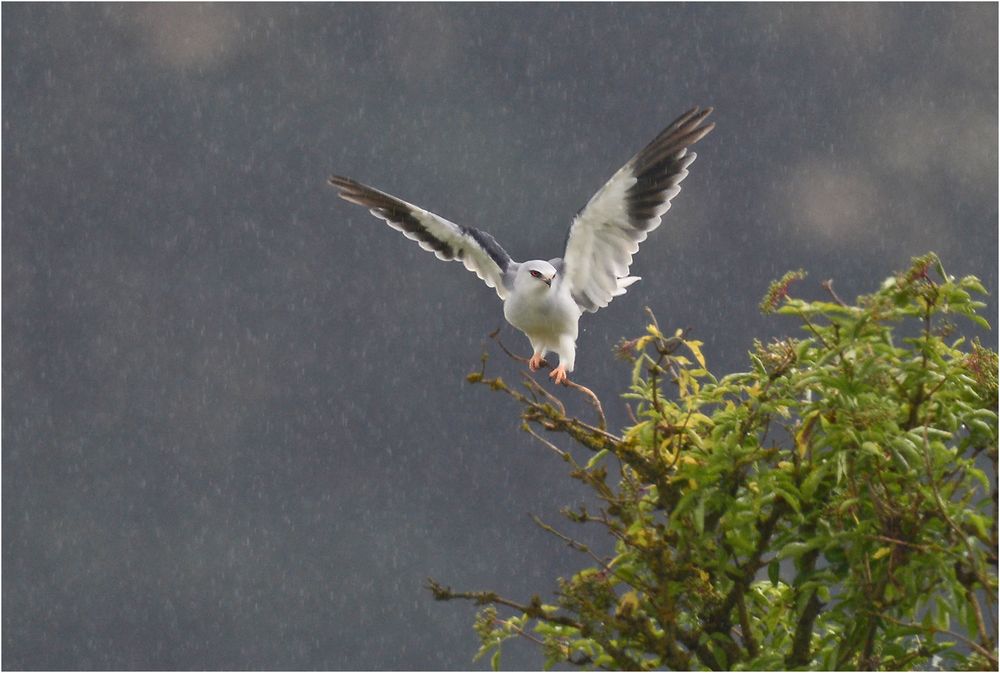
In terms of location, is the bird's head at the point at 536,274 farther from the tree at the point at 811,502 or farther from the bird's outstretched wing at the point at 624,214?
the tree at the point at 811,502

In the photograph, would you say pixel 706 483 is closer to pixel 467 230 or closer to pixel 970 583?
pixel 970 583

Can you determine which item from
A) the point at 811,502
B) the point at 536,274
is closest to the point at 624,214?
the point at 536,274

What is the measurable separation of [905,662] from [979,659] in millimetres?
241

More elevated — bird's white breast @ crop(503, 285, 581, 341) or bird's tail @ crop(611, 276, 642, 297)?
bird's tail @ crop(611, 276, 642, 297)

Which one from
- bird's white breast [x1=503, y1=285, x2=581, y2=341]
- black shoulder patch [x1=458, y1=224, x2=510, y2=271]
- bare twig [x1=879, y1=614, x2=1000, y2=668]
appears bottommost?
bare twig [x1=879, y1=614, x2=1000, y2=668]

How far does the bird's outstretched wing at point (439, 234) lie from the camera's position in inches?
201

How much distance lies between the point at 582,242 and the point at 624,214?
0.23 meters

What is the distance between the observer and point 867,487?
2619 millimetres

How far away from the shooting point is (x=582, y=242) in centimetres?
476

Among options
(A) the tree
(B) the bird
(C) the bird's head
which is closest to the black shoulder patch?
(B) the bird

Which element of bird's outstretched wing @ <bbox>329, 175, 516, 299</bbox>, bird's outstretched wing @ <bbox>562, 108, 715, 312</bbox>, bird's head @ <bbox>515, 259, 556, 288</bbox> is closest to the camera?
bird's outstretched wing @ <bbox>562, 108, 715, 312</bbox>

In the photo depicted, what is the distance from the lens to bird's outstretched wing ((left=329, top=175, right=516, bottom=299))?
5.11 m

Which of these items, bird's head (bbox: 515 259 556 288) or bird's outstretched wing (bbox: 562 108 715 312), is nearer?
bird's outstretched wing (bbox: 562 108 715 312)

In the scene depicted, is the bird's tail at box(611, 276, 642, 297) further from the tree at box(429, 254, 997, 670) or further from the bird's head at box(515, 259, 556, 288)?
the tree at box(429, 254, 997, 670)
